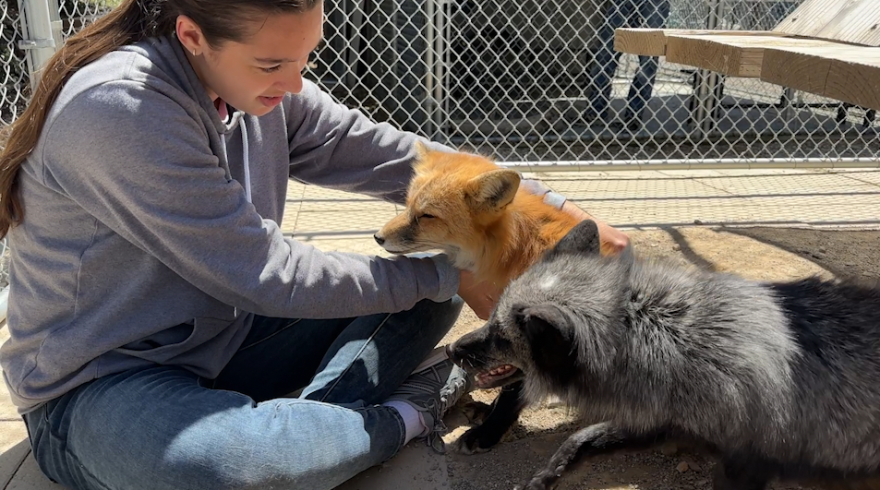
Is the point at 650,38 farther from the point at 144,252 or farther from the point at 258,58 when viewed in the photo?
the point at 144,252

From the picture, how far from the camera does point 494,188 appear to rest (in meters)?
3.00

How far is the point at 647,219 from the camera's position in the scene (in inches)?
203

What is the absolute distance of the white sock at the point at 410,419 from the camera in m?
2.53

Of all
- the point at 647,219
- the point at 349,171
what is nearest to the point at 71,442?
the point at 349,171

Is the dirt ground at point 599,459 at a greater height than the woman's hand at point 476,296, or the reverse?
the woman's hand at point 476,296

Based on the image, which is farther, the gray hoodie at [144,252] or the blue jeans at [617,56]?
the blue jeans at [617,56]

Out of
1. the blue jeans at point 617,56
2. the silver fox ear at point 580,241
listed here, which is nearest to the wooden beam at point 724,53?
the silver fox ear at point 580,241

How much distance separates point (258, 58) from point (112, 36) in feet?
1.46

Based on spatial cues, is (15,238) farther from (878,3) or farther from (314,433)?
(878,3)

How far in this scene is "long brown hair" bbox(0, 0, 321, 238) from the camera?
1970 millimetres

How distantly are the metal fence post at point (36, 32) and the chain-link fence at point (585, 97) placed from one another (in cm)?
306

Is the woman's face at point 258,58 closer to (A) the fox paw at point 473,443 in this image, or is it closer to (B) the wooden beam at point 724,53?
(A) the fox paw at point 473,443

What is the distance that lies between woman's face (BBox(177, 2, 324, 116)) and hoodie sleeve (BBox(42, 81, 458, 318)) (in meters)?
0.16

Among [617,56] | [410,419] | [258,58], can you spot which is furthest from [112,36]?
[617,56]
